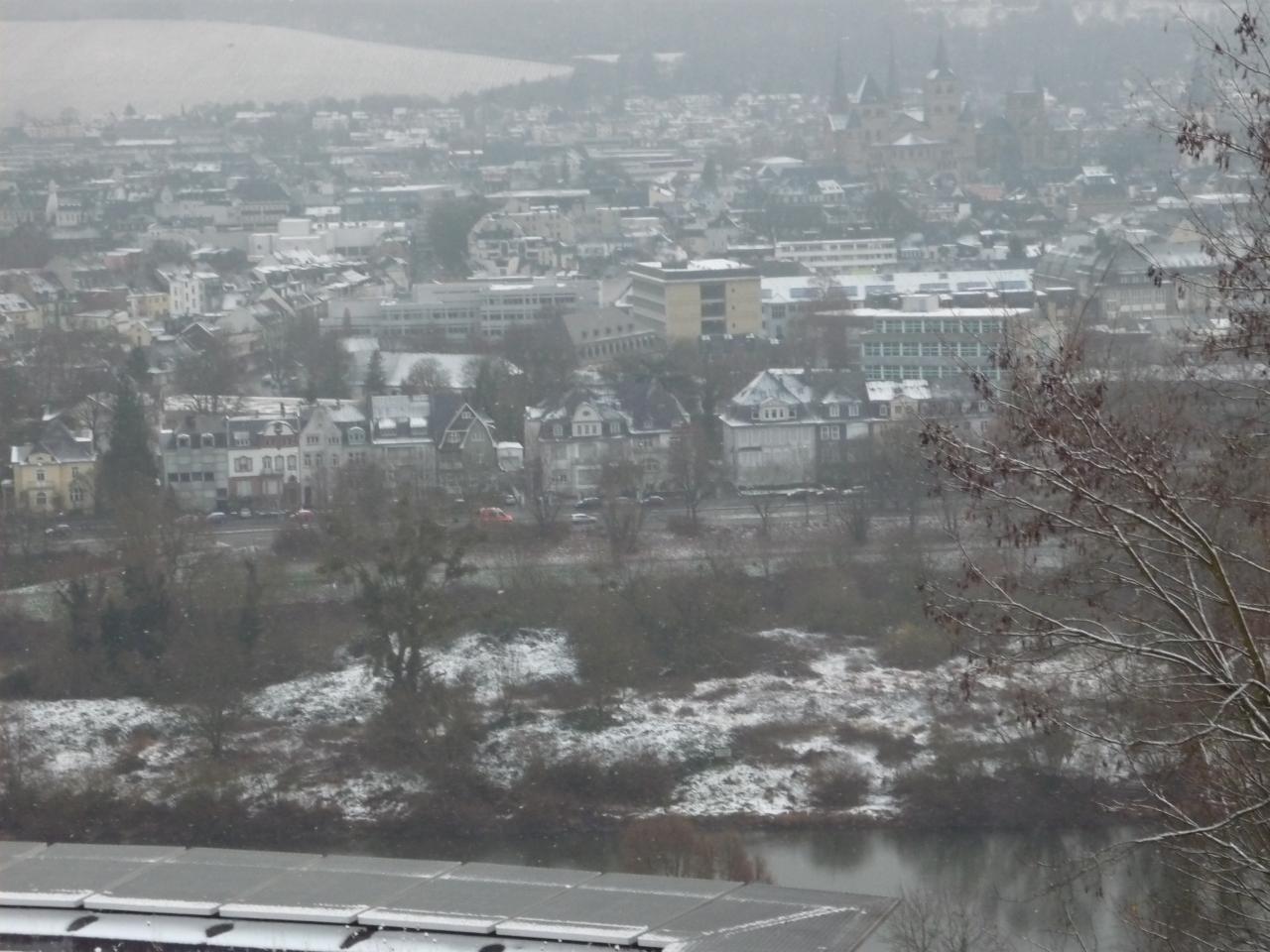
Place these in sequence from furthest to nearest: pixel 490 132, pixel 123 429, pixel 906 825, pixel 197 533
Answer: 1. pixel 490 132
2. pixel 123 429
3. pixel 197 533
4. pixel 906 825

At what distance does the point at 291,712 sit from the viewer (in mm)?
4762

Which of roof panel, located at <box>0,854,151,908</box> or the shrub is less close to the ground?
roof panel, located at <box>0,854,151,908</box>

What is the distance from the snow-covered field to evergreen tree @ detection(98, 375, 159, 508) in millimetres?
1786

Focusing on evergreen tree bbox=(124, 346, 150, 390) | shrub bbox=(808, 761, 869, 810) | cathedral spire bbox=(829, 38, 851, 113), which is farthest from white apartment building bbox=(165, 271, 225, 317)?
cathedral spire bbox=(829, 38, 851, 113)

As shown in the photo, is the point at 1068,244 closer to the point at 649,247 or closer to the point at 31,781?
the point at 649,247

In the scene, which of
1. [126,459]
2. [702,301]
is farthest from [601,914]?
[702,301]

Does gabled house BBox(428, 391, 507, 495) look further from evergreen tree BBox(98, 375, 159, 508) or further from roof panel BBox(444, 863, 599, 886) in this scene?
roof panel BBox(444, 863, 599, 886)

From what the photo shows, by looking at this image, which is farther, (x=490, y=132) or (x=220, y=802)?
(x=490, y=132)

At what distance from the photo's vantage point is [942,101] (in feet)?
70.6

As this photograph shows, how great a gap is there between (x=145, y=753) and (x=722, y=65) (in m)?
22.6

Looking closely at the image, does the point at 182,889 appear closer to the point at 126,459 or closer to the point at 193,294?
the point at 126,459

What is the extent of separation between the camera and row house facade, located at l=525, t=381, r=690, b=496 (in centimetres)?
689

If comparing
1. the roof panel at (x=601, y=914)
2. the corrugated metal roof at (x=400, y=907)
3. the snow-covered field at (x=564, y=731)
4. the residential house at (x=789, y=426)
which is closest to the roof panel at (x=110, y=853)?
the corrugated metal roof at (x=400, y=907)

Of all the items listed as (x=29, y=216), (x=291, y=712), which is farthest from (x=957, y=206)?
(x=291, y=712)
